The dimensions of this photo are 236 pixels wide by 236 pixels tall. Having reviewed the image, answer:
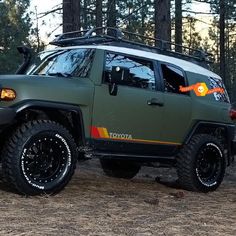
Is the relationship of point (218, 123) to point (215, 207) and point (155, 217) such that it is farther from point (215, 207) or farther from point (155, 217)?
point (155, 217)

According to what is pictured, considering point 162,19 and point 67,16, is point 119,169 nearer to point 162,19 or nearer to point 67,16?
point 67,16

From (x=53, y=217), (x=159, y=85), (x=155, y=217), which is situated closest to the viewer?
(x=53, y=217)

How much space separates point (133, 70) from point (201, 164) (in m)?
1.97

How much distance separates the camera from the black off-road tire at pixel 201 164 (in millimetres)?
7844

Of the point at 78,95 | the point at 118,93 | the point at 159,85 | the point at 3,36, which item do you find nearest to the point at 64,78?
the point at 78,95

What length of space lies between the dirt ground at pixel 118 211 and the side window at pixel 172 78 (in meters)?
1.60

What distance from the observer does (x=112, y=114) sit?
6.94 m

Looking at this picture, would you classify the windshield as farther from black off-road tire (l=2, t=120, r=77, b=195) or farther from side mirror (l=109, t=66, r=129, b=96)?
black off-road tire (l=2, t=120, r=77, b=195)

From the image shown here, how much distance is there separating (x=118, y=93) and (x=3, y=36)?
3617 centimetres

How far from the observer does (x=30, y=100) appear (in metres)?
6.19

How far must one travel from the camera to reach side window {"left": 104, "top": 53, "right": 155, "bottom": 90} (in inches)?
281

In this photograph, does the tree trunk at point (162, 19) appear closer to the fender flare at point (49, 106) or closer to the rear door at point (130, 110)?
the rear door at point (130, 110)

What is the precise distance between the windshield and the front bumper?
1.24m

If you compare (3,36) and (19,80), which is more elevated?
(3,36)
